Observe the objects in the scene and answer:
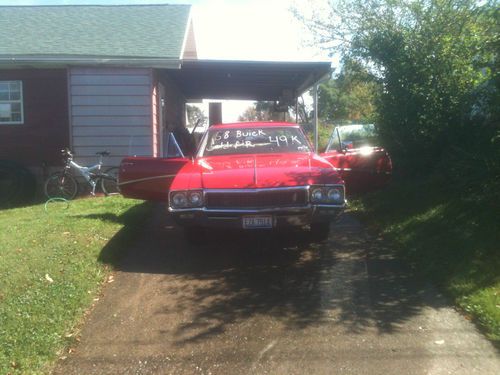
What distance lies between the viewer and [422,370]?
3764 mm

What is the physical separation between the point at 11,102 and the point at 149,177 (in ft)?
22.2

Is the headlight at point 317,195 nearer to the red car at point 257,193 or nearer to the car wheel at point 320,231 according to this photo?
the red car at point 257,193

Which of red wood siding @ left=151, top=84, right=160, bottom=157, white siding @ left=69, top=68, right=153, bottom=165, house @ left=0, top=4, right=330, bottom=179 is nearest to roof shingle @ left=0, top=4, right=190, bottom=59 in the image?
house @ left=0, top=4, right=330, bottom=179

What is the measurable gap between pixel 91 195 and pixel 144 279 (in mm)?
6401

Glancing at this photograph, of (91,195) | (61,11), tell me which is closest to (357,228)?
(91,195)

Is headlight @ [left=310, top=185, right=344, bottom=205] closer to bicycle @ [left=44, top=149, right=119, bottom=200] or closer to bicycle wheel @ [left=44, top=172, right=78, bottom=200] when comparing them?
bicycle @ [left=44, top=149, right=119, bottom=200]

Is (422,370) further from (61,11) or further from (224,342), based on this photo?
(61,11)

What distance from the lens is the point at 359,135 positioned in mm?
14211

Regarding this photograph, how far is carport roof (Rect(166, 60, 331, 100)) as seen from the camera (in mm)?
11734

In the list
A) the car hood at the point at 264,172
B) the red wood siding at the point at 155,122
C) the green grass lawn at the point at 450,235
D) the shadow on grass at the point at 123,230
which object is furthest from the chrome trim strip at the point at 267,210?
the red wood siding at the point at 155,122

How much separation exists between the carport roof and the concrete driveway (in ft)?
19.2

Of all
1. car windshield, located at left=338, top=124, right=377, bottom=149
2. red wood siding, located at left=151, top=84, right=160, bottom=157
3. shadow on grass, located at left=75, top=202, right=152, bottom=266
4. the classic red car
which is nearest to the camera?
shadow on grass, located at left=75, top=202, right=152, bottom=266

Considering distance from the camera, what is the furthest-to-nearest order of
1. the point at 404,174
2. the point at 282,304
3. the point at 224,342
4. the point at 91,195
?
the point at 91,195
the point at 404,174
the point at 282,304
the point at 224,342

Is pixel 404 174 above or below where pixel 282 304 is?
above
